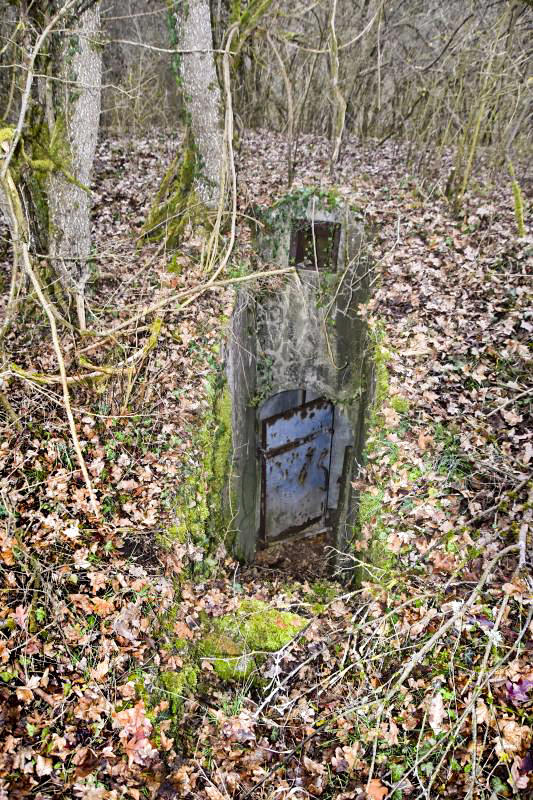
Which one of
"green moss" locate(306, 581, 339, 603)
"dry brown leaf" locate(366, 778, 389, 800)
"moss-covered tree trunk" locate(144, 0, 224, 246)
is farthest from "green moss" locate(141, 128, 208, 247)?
"dry brown leaf" locate(366, 778, 389, 800)

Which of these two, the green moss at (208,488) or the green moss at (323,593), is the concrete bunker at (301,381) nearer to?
the green moss at (208,488)

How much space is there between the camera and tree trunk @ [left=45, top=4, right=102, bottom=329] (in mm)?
4859

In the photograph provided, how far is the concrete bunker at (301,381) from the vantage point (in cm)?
768

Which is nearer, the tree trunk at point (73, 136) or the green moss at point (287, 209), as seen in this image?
the tree trunk at point (73, 136)

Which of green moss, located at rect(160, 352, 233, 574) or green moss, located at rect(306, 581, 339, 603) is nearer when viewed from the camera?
green moss, located at rect(160, 352, 233, 574)

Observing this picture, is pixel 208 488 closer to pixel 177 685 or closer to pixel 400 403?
pixel 177 685

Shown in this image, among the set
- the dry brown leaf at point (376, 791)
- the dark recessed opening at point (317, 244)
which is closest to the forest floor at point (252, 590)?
the dry brown leaf at point (376, 791)

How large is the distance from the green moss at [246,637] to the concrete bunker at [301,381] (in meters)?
2.47

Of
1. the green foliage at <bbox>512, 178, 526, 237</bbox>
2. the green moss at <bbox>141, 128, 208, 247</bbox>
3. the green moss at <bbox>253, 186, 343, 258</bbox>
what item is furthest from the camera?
the green moss at <bbox>253, 186, 343, 258</bbox>

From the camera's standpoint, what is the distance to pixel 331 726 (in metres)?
3.41

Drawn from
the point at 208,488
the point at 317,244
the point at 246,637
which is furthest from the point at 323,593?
the point at 317,244

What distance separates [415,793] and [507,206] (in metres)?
8.18

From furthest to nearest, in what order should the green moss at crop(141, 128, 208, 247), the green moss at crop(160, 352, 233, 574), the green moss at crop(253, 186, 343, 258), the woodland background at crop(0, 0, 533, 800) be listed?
the green moss at crop(253, 186, 343, 258) → the green moss at crop(141, 128, 208, 247) → the green moss at crop(160, 352, 233, 574) → the woodland background at crop(0, 0, 533, 800)

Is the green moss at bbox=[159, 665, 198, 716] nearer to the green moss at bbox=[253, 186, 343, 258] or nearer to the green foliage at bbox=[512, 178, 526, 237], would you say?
the green moss at bbox=[253, 186, 343, 258]
